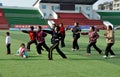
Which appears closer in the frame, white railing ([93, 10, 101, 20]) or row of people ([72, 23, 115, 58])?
row of people ([72, 23, 115, 58])

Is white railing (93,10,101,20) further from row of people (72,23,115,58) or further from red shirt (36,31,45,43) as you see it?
red shirt (36,31,45,43)

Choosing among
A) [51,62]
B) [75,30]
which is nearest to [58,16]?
[75,30]

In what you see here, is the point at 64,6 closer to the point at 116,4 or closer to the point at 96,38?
the point at 96,38

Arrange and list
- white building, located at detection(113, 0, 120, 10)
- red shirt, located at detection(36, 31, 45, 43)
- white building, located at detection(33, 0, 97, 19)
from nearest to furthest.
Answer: red shirt, located at detection(36, 31, 45, 43) < white building, located at detection(33, 0, 97, 19) < white building, located at detection(113, 0, 120, 10)

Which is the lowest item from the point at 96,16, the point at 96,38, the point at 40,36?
the point at 96,16

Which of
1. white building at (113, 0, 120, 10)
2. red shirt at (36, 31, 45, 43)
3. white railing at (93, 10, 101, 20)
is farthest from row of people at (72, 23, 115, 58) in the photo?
white building at (113, 0, 120, 10)

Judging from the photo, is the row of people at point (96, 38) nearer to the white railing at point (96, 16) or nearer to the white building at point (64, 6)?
the white building at point (64, 6)

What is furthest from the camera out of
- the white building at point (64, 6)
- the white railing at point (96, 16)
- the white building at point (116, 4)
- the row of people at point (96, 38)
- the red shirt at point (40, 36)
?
the white building at point (116, 4)

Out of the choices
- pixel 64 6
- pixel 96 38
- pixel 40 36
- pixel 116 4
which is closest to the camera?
pixel 40 36

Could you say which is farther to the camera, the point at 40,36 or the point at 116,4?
the point at 116,4

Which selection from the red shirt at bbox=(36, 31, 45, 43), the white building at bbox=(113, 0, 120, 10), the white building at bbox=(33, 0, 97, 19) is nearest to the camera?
the red shirt at bbox=(36, 31, 45, 43)

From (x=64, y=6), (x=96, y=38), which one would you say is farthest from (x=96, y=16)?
(x=96, y=38)

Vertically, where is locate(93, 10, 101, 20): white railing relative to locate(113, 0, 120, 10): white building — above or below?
below

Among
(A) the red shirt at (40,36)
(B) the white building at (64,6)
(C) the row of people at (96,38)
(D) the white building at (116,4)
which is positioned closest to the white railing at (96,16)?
(B) the white building at (64,6)
